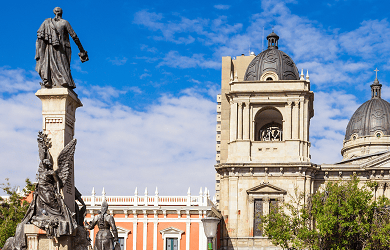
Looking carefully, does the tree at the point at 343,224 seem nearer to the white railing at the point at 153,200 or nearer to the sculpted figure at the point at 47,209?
the white railing at the point at 153,200

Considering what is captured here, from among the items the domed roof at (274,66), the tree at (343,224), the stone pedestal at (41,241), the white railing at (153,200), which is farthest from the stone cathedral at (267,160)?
the stone pedestal at (41,241)

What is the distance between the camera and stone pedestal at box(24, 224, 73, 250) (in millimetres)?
13453

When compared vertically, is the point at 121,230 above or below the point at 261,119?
below

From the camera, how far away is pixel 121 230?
173 feet

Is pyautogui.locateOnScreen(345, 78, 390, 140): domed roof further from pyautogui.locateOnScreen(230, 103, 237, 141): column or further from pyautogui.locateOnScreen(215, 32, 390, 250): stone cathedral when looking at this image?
pyautogui.locateOnScreen(230, 103, 237, 141): column

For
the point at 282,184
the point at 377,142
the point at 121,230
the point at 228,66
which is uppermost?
the point at 228,66

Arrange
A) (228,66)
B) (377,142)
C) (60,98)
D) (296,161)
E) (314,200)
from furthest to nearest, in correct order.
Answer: (228,66) → (377,142) → (296,161) → (314,200) → (60,98)

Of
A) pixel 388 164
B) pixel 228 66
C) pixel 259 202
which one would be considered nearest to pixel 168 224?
pixel 259 202

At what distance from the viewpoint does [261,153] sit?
5356 cm

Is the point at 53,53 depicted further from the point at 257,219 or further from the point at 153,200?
the point at 257,219

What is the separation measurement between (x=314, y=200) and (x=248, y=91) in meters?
12.7

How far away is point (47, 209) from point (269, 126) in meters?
46.2

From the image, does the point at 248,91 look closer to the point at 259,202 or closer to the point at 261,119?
the point at 261,119

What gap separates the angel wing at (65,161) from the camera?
1386cm
